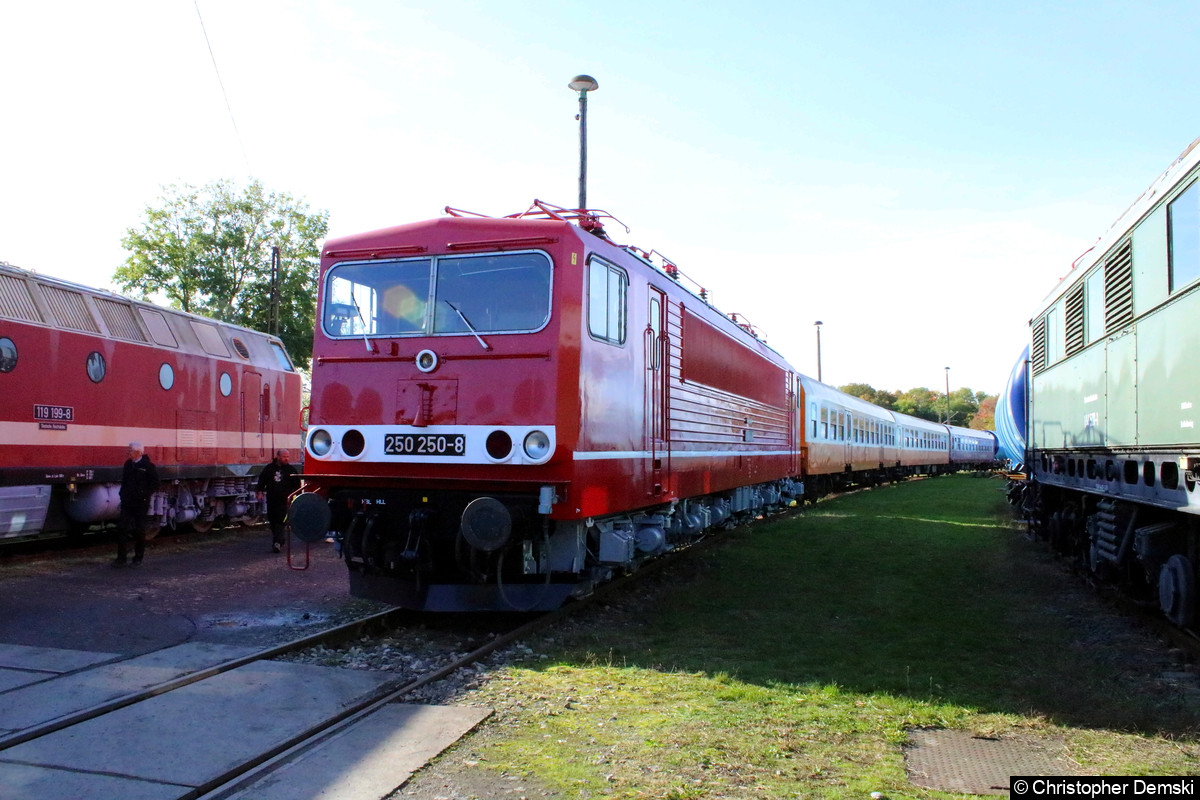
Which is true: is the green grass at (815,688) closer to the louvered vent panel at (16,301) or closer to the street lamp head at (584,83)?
the street lamp head at (584,83)

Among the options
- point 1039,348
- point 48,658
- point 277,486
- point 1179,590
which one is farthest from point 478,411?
point 1039,348

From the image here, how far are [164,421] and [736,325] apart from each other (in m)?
9.19

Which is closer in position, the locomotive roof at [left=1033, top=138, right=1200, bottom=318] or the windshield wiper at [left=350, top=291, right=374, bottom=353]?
the locomotive roof at [left=1033, top=138, right=1200, bottom=318]

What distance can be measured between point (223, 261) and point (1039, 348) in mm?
34112

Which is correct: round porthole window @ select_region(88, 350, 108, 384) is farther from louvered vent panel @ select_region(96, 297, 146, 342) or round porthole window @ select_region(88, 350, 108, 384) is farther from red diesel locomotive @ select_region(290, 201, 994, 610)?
red diesel locomotive @ select_region(290, 201, 994, 610)

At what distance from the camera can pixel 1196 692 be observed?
6035mm

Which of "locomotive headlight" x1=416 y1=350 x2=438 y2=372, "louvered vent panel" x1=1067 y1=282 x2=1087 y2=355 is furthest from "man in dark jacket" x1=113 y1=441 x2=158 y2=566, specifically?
"louvered vent panel" x1=1067 y1=282 x2=1087 y2=355

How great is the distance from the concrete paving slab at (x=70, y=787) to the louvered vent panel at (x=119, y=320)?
32.8 feet

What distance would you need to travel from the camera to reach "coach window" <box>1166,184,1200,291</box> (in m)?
6.00

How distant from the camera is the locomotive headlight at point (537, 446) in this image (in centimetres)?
717

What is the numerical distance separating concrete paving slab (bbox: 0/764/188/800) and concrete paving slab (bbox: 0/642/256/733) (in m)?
0.79

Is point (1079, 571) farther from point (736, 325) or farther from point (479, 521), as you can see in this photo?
point (479, 521)

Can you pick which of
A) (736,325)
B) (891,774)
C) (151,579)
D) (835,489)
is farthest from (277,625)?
(835,489)

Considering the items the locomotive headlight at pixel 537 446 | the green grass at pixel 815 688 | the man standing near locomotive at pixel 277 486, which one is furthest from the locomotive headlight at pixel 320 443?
the man standing near locomotive at pixel 277 486
